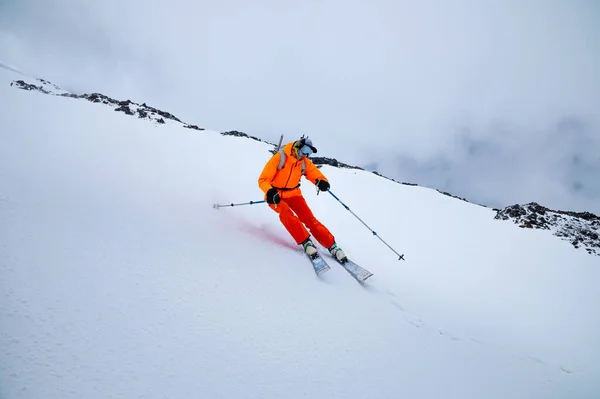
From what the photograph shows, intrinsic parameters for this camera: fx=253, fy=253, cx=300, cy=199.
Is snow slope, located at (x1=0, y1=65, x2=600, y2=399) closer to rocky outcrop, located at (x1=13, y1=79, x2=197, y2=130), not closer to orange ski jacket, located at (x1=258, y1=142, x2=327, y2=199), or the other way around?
orange ski jacket, located at (x1=258, y1=142, x2=327, y2=199)

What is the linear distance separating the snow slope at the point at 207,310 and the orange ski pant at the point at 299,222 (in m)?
0.41

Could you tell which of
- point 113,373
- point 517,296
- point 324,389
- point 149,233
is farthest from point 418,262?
point 113,373

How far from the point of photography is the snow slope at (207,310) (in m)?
1.66

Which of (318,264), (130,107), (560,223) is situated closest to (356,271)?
(318,264)

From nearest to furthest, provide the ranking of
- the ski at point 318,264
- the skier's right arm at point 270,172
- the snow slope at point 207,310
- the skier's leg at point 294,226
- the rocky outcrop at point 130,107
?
the snow slope at point 207,310 < the ski at point 318,264 < the skier's leg at point 294,226 < the skier's right arm at point 270,172 < the rocky outcrop at point 130,107

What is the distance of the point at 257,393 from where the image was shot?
1784 mm

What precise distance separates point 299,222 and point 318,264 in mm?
1034

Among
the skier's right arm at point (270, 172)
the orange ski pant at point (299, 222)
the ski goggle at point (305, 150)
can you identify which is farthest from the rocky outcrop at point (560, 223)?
the skier's right arm at point (270, 172)

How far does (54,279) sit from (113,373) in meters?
1.02

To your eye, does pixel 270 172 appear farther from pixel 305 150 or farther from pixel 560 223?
pixel 560 223

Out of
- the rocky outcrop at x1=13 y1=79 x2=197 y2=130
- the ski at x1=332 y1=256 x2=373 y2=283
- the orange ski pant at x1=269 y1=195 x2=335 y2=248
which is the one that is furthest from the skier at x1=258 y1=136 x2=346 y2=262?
the rocky outcrop at x1=13 y1=79 x2=197 y2=130

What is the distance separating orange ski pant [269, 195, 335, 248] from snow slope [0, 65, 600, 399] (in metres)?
0.41

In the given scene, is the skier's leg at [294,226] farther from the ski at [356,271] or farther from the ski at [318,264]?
the ski at [356,271]

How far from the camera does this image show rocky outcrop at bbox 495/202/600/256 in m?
10.3
